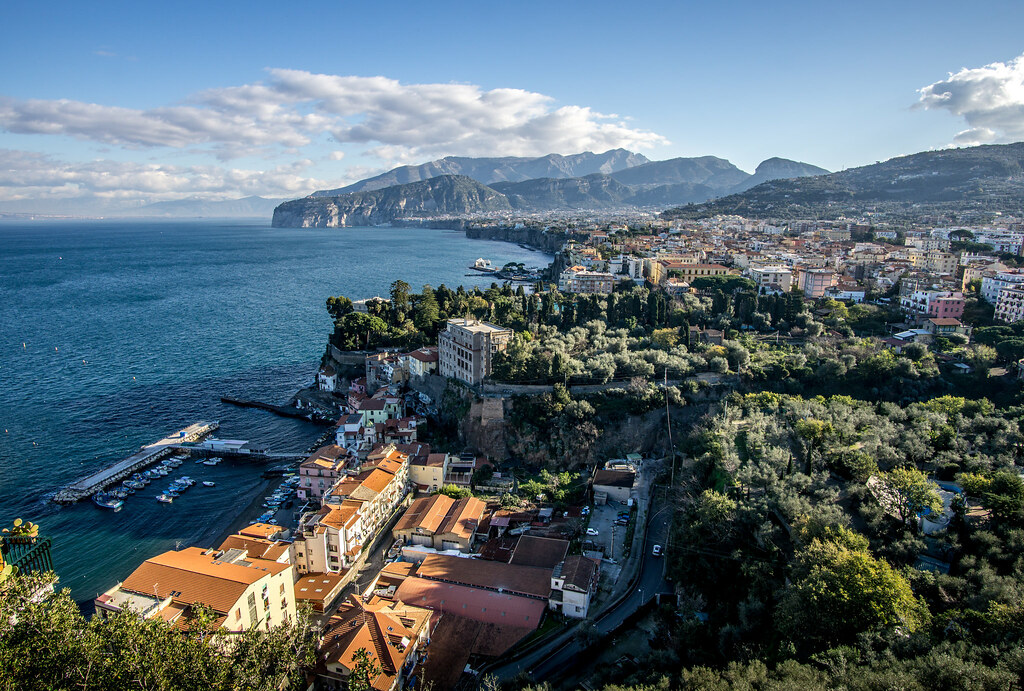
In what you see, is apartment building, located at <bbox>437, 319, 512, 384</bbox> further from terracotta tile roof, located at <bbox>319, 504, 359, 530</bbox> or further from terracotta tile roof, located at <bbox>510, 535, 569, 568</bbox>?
terracotta tile roof, located at <bbox>510, 535, 569, 568</bbox>

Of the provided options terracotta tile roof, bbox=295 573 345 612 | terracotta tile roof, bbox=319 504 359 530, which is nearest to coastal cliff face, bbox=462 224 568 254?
terracotta tile roof, bbox=319 504 359 530

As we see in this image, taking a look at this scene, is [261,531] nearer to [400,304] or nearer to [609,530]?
[609,530]

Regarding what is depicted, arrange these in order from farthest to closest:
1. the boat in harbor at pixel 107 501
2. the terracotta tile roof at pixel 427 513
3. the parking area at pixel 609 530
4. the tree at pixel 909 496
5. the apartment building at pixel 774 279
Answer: the apartment building at pixel 774 279 → the boat in harbor at pixel 107 501 → the terracotta tile roof at pixel 427 513 → the parking area at pixel 609 530 → the tree at pixel 909 496

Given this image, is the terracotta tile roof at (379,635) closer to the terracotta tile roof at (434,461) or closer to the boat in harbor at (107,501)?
the terracotta tile roof at (434,461)

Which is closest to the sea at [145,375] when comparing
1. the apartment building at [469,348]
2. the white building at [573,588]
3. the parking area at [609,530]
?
the apartment building at [469,348]

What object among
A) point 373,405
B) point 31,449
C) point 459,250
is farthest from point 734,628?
point 459,250

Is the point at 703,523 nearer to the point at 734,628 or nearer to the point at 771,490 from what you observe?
the point at 771,490

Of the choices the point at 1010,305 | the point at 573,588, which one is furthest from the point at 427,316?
the point at 1010,305

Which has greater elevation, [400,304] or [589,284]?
[400,304]
